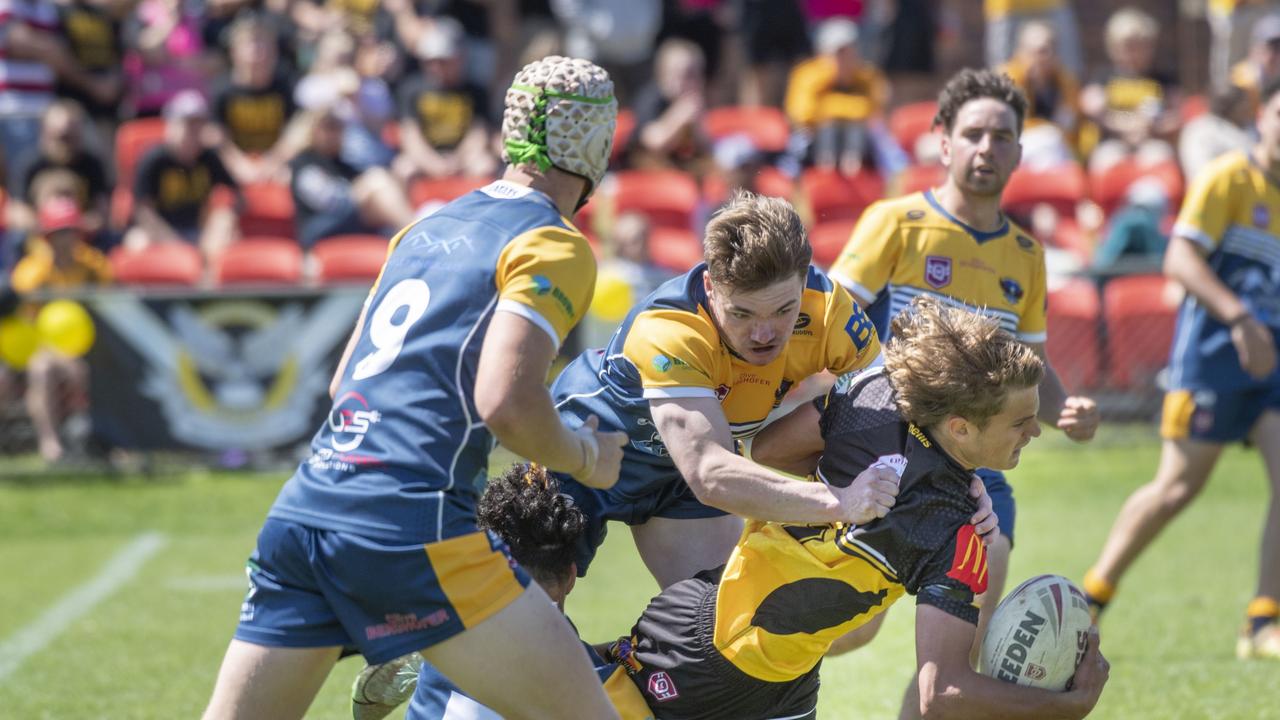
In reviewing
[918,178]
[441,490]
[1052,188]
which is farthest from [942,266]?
[1052,188]

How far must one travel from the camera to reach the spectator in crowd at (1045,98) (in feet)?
43.2

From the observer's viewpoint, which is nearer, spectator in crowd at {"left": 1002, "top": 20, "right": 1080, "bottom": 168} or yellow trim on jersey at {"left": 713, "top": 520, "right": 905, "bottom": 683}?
yellow trim on jersey at {"left": 713, "top": 520, "right": 905, "bottom": 683}

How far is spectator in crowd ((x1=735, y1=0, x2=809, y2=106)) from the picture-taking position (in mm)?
14805

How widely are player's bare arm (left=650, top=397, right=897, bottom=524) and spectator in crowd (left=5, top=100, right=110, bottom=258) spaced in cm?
926

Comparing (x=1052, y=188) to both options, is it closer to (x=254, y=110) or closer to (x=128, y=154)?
(x=254, y=110)

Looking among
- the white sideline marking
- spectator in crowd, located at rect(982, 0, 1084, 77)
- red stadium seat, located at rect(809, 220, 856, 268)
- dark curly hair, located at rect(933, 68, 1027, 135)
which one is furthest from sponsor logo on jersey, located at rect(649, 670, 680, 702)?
spectator in crowd, located at rect(982, 0, 1084, 77)

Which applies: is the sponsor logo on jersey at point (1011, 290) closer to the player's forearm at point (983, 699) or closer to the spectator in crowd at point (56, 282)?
the player's forearm at point (983, 699)

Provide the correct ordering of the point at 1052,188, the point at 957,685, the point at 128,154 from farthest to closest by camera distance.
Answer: the point at 1052,188, the point at 128,154, the point at 957,685

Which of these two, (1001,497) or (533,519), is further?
(1001,497)

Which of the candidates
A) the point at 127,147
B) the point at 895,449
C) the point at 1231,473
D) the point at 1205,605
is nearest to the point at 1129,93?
the point at 1231,473

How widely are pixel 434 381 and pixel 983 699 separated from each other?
1531 mm

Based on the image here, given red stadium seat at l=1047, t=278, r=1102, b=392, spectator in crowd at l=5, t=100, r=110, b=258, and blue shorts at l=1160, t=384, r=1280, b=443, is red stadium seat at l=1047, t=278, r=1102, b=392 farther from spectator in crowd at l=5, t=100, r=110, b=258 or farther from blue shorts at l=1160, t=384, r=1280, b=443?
spectator in crowd at l=5, t=100, r=110, b=258

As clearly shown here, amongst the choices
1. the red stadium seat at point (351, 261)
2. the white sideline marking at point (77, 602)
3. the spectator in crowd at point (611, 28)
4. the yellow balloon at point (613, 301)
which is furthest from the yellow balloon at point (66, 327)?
the spectator in crowd at point (611, 28)

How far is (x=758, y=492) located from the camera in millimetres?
3953
